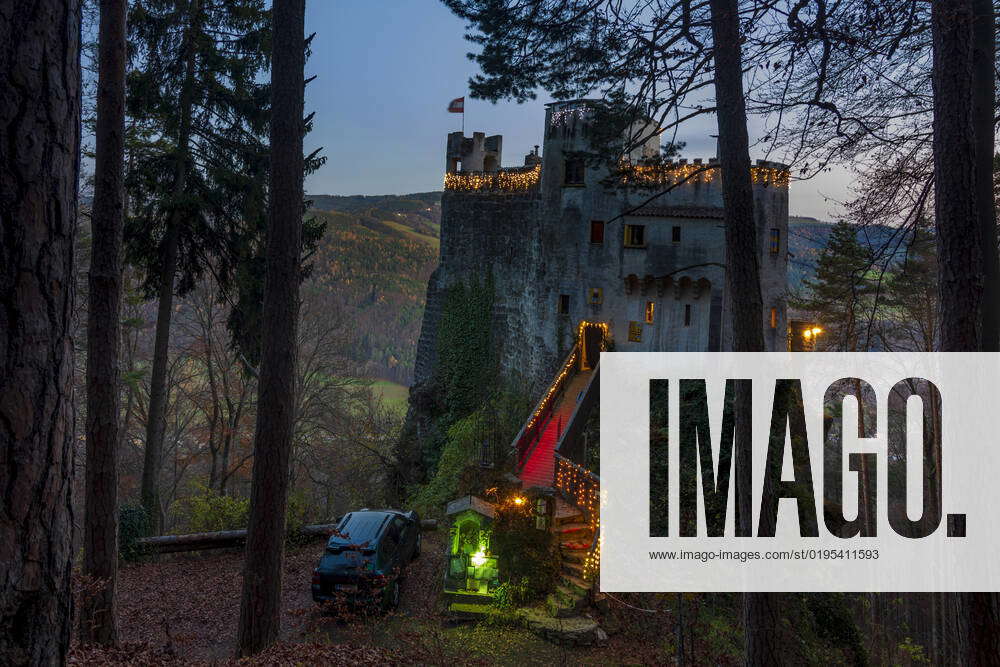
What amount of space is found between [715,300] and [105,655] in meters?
21.5

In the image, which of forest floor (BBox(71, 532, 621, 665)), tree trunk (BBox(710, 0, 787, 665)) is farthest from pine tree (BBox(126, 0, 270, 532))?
tree trunk (BBox(710, 0, 787, 665))

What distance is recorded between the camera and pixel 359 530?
11484 mm

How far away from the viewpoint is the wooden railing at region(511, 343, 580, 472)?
19141mm

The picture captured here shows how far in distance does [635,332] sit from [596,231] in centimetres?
439

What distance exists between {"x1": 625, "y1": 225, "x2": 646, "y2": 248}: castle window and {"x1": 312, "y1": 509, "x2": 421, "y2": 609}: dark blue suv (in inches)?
624

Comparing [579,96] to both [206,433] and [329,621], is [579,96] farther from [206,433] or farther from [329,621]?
[206,433]

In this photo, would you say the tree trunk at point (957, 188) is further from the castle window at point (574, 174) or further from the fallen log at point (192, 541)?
the castle window at point (574, 174)

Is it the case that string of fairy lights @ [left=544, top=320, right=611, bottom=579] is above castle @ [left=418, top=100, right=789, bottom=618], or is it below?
below

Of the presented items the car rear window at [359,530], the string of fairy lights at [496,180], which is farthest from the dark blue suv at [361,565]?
the string of fairy lights at [496,180]

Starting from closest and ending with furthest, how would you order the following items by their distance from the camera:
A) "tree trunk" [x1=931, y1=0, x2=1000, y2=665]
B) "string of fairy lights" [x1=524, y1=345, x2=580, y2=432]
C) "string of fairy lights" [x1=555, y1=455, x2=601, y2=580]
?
"tree trunk" [x1=931, y1=0, x2=1000, y2=665] < "string of fairy lights" [x1=555, y1=455, x2=601, y2=580] < "string of fairy lights" [x1=524, y1=345, x2=580, y2=432]

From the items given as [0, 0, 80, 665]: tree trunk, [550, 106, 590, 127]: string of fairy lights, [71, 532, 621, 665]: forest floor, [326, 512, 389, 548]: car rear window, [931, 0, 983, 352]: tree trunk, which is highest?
[550, 106, 590, 127]: string of fairy lights

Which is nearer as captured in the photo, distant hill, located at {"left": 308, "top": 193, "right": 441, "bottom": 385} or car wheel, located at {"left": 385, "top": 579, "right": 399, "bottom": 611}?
car wheel, located at {"left": 385, "top": 579, "right": 399, "bottom": 611}

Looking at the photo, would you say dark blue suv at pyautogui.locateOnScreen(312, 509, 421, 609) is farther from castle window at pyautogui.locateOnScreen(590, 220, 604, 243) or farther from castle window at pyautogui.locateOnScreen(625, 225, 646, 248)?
castle window at pyautogui.locateOnScreen(625, 225, 646, 248)

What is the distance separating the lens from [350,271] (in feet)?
156
